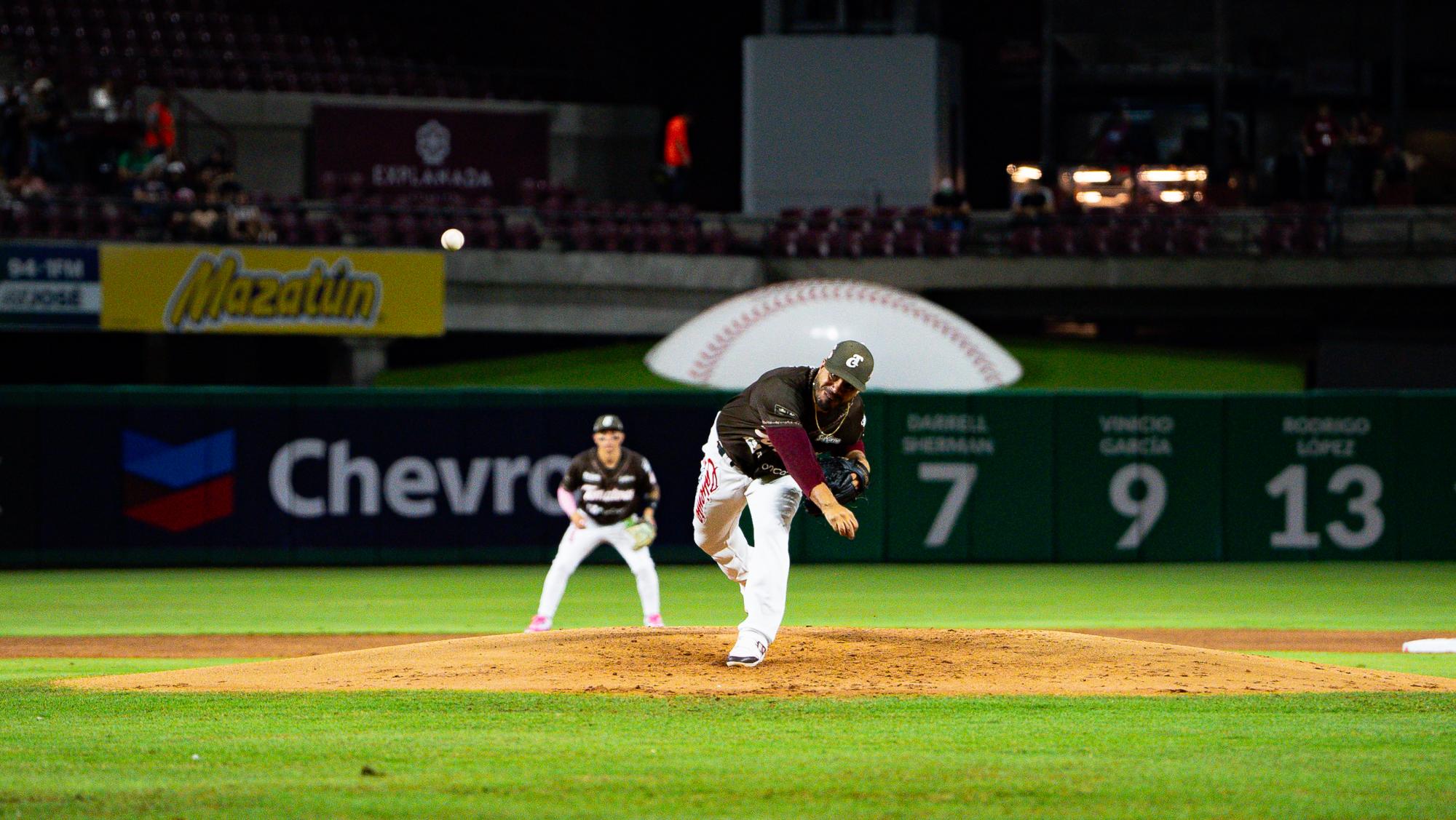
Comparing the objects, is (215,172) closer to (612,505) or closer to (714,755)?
(612,505)

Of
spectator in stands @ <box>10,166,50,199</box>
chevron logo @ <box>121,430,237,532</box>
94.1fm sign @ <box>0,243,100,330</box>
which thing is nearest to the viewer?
chevron logo @ <box>121,430,237,532</box>

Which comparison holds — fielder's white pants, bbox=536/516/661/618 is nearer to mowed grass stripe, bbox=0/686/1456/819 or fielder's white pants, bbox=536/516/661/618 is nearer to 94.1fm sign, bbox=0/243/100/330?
mowed grass stripe, bbox=0/686/1456/819

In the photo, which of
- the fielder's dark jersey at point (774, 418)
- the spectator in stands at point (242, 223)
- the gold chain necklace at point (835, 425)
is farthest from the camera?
the spectator in stands at point (242, 223)

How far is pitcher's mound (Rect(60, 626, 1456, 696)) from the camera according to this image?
797cm

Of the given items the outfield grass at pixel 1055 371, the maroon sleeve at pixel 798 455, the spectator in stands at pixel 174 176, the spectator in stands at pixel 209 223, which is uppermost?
the spectator in stands at pixel 174 176

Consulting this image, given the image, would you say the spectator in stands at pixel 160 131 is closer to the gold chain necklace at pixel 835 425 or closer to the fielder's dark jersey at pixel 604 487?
the fielder's dark jersey at pixel 604 487

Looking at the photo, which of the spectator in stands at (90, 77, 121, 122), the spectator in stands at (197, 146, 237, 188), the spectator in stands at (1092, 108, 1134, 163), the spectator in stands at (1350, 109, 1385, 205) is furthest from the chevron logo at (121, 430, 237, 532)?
the spectator in stands at (1092, 108, 1134, 163)

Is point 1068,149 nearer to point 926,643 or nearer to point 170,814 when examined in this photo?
point 926,643

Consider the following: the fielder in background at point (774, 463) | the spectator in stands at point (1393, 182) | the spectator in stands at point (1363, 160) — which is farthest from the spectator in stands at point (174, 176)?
the spectator in stands at point (1393, 182)

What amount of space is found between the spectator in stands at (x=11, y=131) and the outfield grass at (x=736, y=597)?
9.13 m

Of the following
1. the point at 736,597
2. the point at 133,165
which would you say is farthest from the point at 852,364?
the point at 133,165

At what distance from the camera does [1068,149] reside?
3278cm

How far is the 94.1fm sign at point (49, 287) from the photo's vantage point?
845 inches

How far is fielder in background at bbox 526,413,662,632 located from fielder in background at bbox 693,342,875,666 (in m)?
3.49
